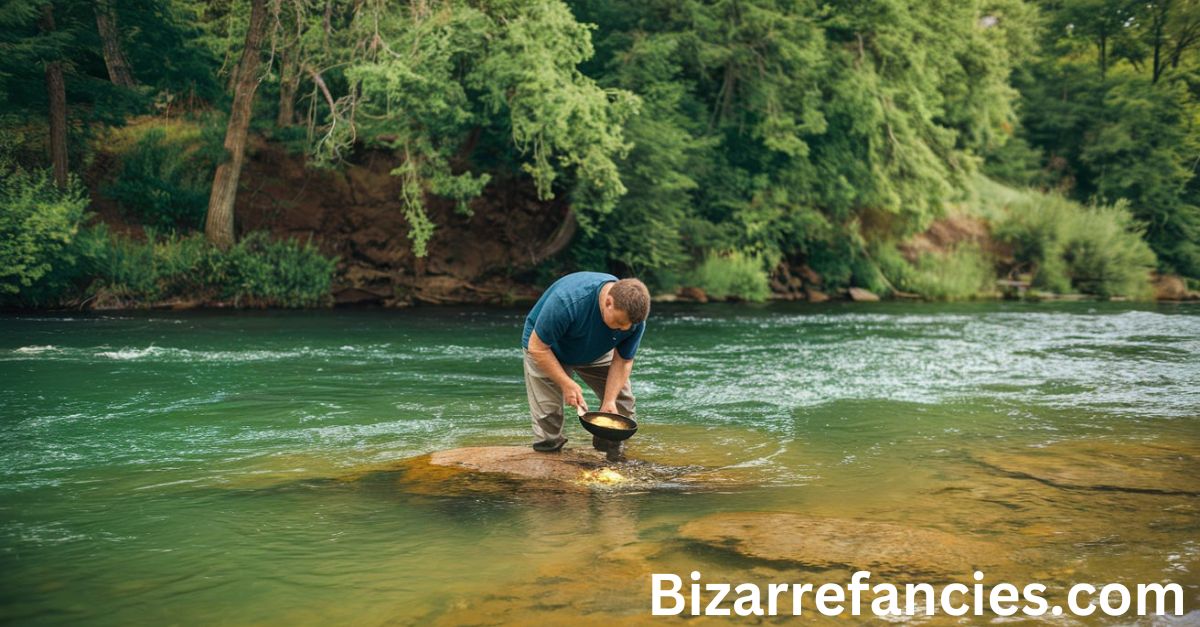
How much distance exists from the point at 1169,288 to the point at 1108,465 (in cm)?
3044

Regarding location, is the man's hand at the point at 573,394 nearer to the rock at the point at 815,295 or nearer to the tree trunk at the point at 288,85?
the tree trunk at the point at 288,85

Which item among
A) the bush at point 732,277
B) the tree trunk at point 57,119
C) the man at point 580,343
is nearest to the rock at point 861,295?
the bush at point 732,277

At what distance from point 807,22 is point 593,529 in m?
25.7

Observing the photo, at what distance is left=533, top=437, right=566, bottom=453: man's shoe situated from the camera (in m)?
7.70

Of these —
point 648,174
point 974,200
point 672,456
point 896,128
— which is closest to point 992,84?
point 974,200

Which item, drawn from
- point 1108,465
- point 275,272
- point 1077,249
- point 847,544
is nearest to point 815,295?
point 1077,249

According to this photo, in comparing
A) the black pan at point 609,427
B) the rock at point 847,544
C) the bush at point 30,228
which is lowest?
the rock at point 847,544

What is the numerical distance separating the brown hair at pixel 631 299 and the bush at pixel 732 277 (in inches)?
885

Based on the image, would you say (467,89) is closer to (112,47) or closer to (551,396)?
(112,47)

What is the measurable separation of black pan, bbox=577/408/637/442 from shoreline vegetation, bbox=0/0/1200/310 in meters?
14.2

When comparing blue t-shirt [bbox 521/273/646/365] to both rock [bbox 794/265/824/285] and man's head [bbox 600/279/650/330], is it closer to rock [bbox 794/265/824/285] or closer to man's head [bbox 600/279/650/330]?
man's head [bbox 600/279/650/330]

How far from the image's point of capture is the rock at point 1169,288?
33969 millimetres

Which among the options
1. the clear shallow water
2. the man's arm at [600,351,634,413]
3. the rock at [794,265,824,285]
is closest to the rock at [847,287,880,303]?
the rock at [794,265,824,285]

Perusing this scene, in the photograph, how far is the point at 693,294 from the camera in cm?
2895
